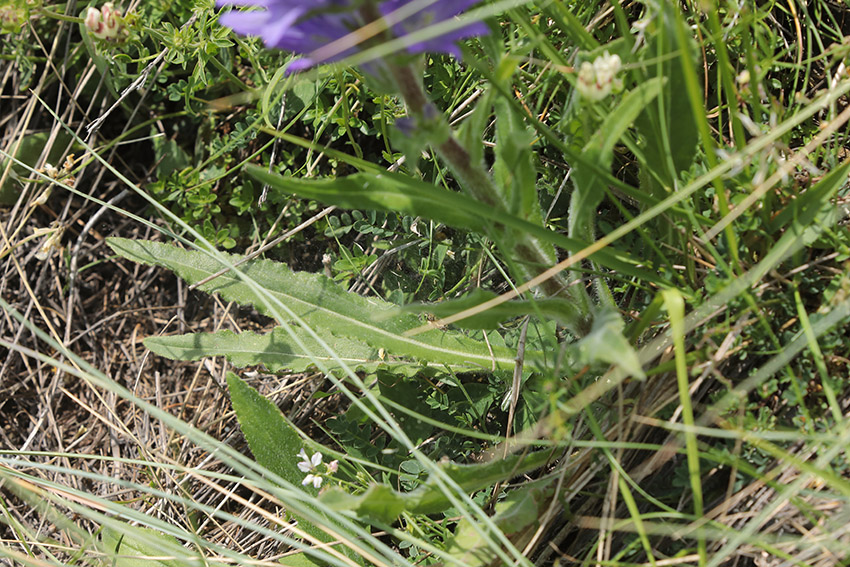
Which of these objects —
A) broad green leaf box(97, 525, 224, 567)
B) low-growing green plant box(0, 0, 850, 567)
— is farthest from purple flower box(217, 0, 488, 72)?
broad green leaf box(97, 525, 224, 567)

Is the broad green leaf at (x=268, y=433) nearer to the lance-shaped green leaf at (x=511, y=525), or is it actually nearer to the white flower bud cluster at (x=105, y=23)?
the lance-shaped green leaf at (x=511, y=525)

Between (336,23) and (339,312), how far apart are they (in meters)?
1.07

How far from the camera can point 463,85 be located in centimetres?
224

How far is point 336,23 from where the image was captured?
122 cm

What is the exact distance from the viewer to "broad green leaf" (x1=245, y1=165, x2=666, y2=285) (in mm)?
1470

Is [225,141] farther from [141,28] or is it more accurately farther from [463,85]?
[463,85]

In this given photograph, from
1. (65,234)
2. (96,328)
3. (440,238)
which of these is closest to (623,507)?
(440,238)

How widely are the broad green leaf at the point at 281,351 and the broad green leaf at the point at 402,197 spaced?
2.46ft

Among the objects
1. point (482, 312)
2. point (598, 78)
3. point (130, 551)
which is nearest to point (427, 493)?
point (482, 312)

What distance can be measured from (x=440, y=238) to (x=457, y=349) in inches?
18.7

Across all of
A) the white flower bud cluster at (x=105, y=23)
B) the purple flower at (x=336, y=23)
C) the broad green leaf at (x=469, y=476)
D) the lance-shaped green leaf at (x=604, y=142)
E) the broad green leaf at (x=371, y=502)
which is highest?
the white flower bud cluster at (x=105, y=23)

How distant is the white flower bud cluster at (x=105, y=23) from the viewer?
199cm

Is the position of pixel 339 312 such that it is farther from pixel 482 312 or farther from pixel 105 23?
pixel 105 23

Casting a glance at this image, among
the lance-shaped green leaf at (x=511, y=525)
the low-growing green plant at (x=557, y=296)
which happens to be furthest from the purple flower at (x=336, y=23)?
the lance-shaped green leaf at (x=511, y=525)
